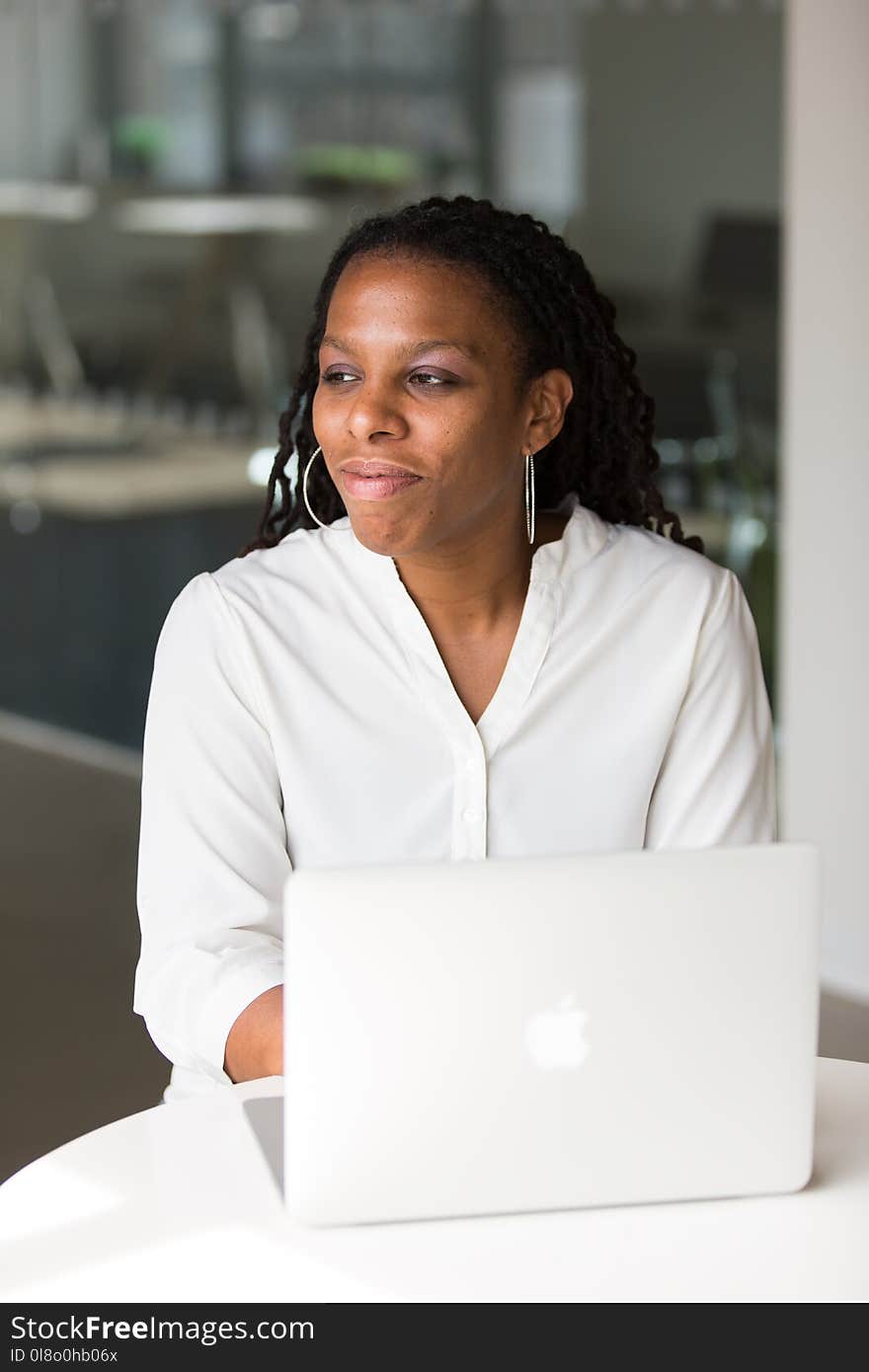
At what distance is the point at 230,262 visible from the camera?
15.5 ft

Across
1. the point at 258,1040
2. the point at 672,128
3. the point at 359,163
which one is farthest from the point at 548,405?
the point at 359,163

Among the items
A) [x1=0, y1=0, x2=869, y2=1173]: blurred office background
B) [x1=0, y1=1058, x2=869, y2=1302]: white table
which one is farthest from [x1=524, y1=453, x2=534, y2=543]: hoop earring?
[x1=0, y1=0, x2=869, y2=1173]: blurred office background

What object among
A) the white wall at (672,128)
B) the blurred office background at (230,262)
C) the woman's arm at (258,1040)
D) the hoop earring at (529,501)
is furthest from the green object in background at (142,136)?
the woman's arm at (258,1040)

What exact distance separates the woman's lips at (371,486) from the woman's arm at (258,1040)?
0.47 meters

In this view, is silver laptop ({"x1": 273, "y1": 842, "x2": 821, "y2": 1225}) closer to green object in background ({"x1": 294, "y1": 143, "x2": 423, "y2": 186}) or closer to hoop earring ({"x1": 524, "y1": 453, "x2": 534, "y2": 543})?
hoop earring ({"x1": 524, "y1": 453, "x2": 534, "y2": 543})

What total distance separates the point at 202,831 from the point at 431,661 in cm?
28

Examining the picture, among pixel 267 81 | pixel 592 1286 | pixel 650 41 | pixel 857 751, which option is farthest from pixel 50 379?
pixel 592 1286

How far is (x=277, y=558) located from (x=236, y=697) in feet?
0.63

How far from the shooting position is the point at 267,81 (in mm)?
4586

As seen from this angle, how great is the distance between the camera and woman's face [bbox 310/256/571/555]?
184 cm

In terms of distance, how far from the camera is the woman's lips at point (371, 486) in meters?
1.84

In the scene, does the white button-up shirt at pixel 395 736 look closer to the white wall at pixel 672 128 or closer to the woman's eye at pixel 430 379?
the woman's eye at pixel 430 379

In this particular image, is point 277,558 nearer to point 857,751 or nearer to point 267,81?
point 857,751

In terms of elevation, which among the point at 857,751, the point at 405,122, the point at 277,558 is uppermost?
the point at 405,122
